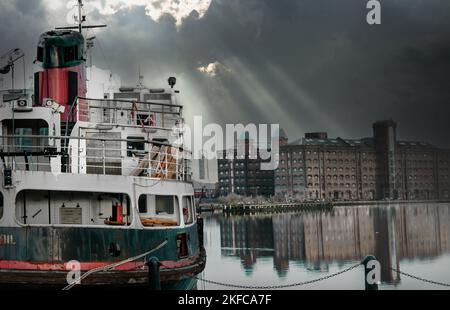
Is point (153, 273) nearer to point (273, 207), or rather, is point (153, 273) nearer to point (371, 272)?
point (371, 272)

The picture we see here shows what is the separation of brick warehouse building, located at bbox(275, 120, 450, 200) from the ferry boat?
4374 inches

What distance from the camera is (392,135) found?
12912 centimetres

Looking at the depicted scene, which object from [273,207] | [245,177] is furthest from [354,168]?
[273,207]

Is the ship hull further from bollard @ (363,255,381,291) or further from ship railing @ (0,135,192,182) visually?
bollard @ (363,255,381,291)

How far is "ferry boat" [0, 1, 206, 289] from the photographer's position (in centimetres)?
1370

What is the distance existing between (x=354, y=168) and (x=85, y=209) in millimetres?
121523

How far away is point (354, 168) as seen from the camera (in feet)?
437

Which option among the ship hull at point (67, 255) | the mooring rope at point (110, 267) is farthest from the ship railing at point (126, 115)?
the ship hull at point (67, 255)

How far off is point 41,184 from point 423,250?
30.6m

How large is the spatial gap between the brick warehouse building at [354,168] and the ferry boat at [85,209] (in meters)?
111

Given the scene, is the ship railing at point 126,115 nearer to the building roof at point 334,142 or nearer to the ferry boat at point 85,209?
the ferry boat at point 85,209

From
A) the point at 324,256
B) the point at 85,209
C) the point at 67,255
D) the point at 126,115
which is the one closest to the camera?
the point at 67,255

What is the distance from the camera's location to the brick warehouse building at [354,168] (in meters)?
126

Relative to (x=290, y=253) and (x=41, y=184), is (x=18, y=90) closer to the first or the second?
(x=41, y=184)
